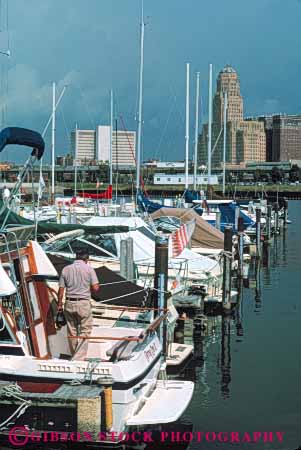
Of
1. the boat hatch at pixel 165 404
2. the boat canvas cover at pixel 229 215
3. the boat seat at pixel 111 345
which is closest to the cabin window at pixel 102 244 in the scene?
the boat seat at pixel 111 345

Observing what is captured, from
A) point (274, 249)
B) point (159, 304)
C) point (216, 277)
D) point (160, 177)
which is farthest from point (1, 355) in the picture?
point (160, 177)

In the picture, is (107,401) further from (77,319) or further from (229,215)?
(229,215)

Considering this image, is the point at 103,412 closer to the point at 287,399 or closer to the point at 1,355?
the point at 1,355

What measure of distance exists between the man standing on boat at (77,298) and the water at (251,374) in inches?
87.6

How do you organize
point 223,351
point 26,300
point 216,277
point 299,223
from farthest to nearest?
1. point 299,223
2. point 216,277
3. point 223,351
4. point 26,300

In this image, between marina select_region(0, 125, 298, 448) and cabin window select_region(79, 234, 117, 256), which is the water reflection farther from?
cabin window select_region(79, 234, 117, 256)

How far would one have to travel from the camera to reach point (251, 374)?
17078mm

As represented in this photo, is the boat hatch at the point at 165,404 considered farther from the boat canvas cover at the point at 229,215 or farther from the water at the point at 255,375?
the boat canvas cover at the point at 229,215

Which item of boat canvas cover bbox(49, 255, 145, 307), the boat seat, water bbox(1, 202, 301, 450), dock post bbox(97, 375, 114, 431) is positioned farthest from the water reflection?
dock post bbox(97, 375, 114, 431)

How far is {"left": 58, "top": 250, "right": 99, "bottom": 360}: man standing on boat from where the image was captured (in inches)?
500

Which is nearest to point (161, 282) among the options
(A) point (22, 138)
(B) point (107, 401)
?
(A) point (22, 138)

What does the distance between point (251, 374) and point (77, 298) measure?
5.92 meters

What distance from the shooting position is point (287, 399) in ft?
50.0

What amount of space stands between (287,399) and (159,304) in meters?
3.14
